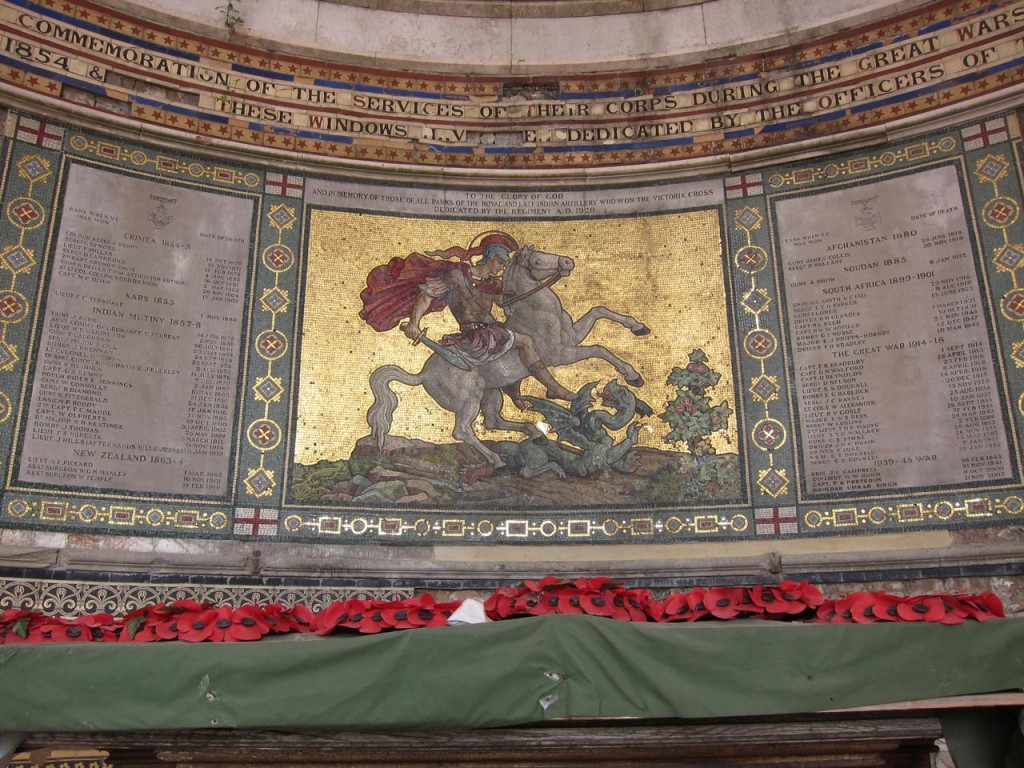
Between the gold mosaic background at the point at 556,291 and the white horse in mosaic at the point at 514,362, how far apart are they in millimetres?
71

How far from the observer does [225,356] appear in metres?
8.98

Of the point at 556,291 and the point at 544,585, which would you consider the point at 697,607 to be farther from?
the point at 556,291

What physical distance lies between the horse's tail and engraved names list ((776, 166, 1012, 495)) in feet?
11.1

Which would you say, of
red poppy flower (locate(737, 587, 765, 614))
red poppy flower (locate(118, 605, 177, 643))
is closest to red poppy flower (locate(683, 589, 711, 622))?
red poppy flower (locate(737, 587, 765, 614))

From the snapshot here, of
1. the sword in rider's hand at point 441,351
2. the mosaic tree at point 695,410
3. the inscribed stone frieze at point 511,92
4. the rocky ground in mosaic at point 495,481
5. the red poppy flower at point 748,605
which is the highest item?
the inscribed stone frieze at point 511,92

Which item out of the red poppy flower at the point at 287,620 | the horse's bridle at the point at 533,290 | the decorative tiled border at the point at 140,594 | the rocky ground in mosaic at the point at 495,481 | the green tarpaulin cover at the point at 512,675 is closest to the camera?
the green tarpaulin cover at the point at 512,675

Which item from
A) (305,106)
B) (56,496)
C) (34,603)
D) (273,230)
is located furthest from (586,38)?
(34,603)

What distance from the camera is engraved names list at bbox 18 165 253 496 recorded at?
27.3 ft

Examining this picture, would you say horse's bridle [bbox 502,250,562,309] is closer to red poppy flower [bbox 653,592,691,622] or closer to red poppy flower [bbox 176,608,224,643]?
red poppy flower [bbox 653,592,691,622]

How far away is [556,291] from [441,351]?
120 centimetres

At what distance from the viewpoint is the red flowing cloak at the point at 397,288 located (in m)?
9.52

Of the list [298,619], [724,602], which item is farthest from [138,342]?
[724,602]

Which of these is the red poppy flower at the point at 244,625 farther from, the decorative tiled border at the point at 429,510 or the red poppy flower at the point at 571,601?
the decorative tiled border at the point at 429,510

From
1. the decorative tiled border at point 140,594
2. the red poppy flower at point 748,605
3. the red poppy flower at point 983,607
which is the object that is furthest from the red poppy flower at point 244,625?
the red poppy flower at point 983,607
